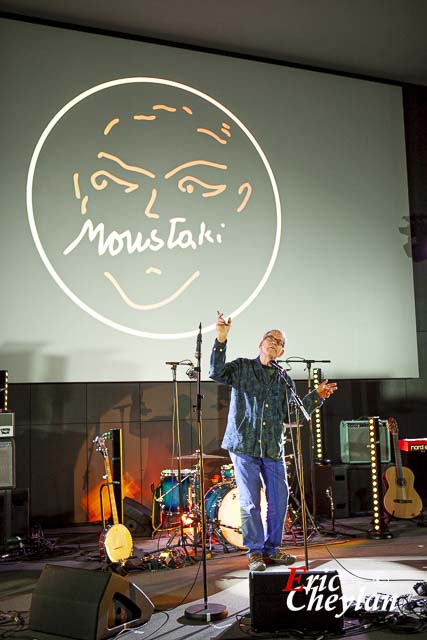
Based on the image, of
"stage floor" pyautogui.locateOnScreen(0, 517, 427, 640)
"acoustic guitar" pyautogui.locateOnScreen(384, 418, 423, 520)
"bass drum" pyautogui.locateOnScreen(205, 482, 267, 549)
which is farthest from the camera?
"acoustic guitar" pyautogui.locateOnScreen(384, 418, 423, 520)

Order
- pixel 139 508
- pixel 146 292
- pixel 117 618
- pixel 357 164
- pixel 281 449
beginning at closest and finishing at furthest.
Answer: pixel 117 618, pixel 281 449, pixel 139 508, pixel 146 292, pixel 357 164

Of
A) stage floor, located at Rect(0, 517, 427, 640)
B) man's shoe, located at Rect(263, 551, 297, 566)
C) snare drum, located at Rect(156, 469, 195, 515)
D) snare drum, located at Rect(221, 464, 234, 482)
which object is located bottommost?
stage floor, located at Rect(0, 517, 427, 640)

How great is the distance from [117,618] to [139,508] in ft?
9.10

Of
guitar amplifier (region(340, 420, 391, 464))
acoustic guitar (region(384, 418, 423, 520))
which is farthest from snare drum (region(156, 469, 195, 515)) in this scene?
acoustic guitar (region(384, 418, 423, 520))

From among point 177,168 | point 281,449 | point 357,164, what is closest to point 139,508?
point 281,449

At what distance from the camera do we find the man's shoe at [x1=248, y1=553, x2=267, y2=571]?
4371 millimetres

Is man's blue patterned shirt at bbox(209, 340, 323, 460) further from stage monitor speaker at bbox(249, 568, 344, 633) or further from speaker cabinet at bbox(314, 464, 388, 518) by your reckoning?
speaker cabinet at bbox(314, 464, 388, 518)

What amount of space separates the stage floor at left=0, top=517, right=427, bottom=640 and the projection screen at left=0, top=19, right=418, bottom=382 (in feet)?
5.17

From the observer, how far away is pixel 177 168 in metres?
6.86

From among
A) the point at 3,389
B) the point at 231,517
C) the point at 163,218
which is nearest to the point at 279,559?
the point at 231,517

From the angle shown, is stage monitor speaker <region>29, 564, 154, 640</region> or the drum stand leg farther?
the drum stand leg

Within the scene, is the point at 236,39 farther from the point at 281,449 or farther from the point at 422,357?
the point at 281,449

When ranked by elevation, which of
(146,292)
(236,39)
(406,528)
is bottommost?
(406,528)

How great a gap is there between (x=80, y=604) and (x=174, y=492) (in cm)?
265
